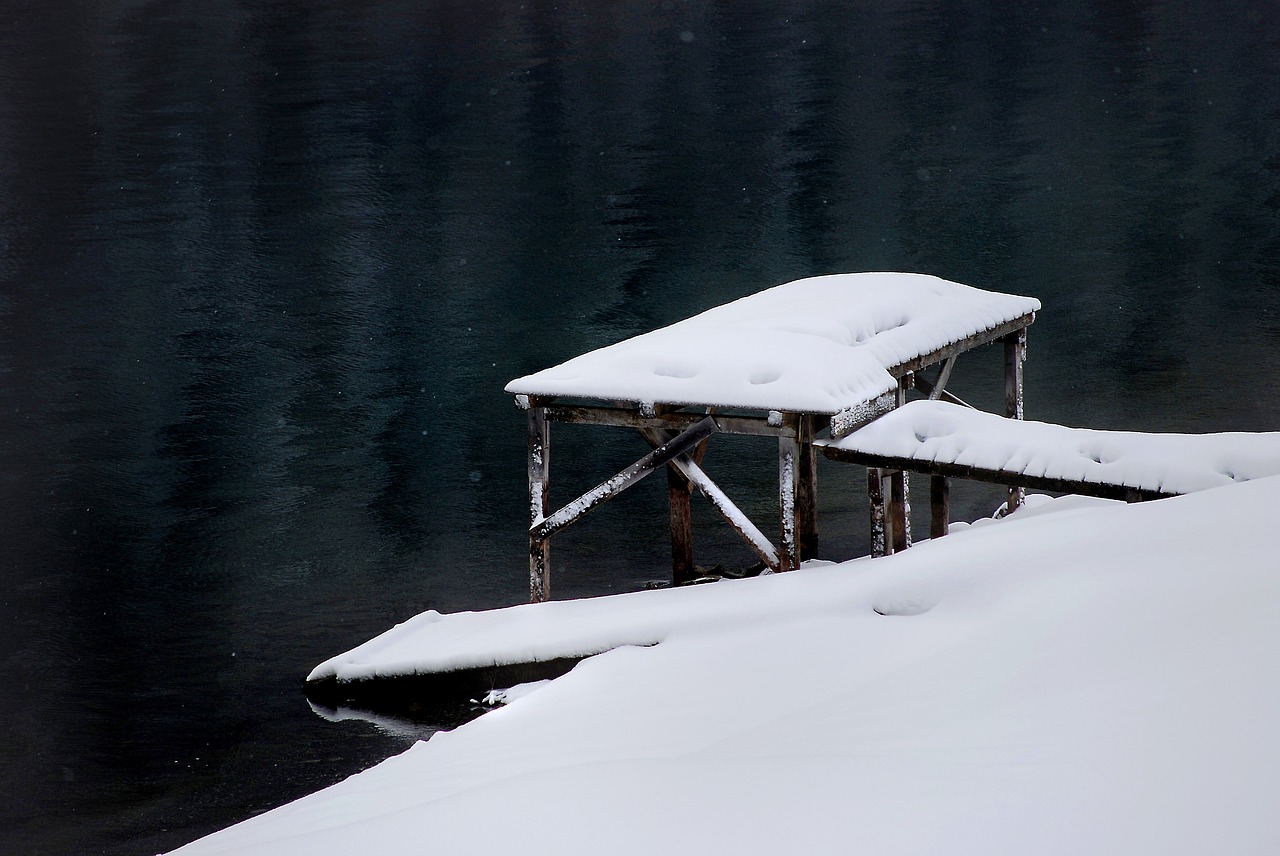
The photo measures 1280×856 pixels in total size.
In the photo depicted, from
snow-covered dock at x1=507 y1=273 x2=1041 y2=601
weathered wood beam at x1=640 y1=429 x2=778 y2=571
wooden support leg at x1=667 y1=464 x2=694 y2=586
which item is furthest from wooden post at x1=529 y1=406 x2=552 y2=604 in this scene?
wooden support leg at x1=667 y1=464 x2=694 y2=586

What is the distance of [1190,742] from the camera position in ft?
11.6

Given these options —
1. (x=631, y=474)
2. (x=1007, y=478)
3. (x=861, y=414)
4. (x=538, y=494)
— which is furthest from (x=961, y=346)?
(x=538, y=494)

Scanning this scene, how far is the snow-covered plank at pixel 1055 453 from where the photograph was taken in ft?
23.8

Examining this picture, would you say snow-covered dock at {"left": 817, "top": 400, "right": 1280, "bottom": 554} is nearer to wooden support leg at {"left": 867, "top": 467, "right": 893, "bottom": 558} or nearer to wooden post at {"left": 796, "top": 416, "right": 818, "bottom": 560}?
wooden support leg at {"left": 867, "top": 467, "right": 893, "bottom": 558}

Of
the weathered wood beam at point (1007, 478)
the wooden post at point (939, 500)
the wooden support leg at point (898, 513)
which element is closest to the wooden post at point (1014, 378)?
the wooden support leg at point (898, 513)

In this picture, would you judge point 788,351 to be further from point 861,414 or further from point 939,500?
point 939,500

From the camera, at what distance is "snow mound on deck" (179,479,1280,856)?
11.3 ft

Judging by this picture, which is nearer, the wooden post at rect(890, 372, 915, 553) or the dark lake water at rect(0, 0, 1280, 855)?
the wooden post at rect(890, 372, 915, 553)

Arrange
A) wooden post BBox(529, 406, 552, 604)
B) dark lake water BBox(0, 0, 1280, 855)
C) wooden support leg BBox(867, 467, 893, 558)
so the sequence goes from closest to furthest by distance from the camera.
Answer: wooden support leg BBox(867, 467, 893, 558) → wooden post BBox(529, 406, 552, 604) → dark lake water BBox(0, 0, 1280, 855)

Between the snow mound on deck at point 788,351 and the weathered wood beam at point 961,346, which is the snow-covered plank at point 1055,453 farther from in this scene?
the weathered wood beam at point 961,346

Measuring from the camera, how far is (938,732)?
4082 millimetres

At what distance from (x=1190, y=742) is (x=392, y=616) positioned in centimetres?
955

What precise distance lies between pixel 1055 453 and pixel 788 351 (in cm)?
224

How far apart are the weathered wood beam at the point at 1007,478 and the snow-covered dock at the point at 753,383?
0.39 metres
